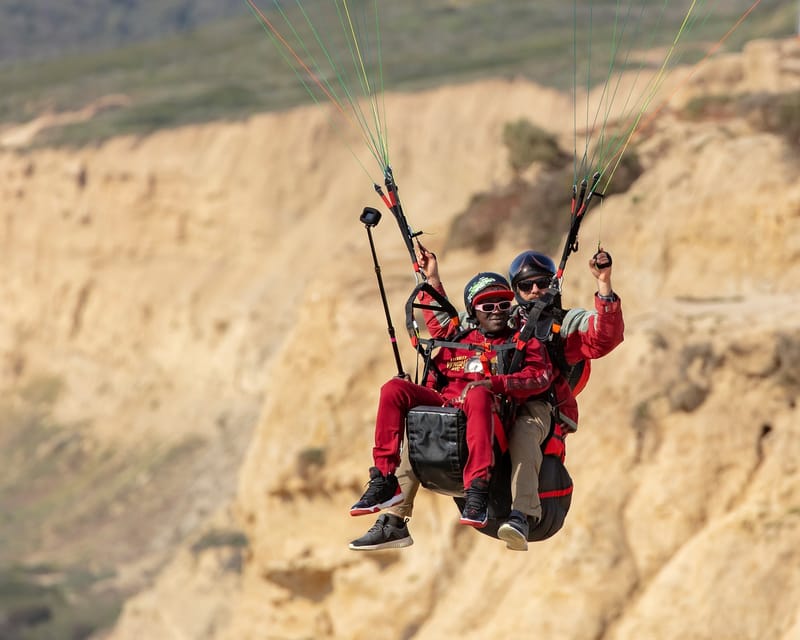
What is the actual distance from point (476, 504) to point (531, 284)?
1.76 metres

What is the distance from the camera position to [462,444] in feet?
28.2

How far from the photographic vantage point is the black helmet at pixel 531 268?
30.9 ft

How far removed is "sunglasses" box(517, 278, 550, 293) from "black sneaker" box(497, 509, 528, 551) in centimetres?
168

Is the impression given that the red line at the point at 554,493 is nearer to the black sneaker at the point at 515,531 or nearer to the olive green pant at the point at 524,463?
the olive green pant at the point at 524,463

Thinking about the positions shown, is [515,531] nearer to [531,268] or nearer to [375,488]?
[375,488]

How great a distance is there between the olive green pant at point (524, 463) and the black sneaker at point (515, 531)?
0.29ft

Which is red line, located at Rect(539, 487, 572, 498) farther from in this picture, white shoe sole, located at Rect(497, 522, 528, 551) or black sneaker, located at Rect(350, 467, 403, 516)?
black sneaker, located at Rect(350, 467, 403, 516)

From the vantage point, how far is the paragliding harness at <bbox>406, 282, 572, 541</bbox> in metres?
8.60

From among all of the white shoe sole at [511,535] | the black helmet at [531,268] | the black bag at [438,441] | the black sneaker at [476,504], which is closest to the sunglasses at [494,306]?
the black helmet at [531,268]

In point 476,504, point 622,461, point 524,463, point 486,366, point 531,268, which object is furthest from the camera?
point 622,461

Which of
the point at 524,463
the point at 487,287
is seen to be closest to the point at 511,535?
the point at 524,463

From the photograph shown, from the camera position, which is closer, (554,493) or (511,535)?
(511,535)

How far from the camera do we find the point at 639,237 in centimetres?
1797

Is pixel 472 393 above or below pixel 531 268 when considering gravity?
below
